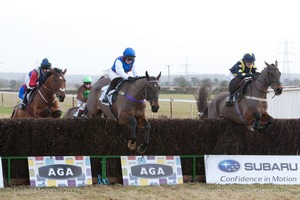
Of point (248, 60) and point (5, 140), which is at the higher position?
point (248, 60)

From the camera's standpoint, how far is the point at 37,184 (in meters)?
7.94

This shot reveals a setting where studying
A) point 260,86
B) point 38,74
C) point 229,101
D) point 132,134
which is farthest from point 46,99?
point 260,86

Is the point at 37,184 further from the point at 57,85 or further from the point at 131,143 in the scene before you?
the point at 57,85

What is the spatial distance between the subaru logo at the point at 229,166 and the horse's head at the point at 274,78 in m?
1.65

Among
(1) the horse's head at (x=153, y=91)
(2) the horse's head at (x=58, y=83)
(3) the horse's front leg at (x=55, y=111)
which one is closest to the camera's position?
(1) the horse's head at (x=153, y=91)

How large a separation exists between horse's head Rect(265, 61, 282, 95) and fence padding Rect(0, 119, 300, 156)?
2.41 ft

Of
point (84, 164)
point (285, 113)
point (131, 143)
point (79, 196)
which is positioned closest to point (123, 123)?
point (131, 143)

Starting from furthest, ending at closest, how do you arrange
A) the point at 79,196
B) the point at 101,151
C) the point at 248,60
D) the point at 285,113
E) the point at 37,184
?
the point at 285,113 → the point at 248,60 → the point at 101,151 → the point at 37,184 → the point at 79,196

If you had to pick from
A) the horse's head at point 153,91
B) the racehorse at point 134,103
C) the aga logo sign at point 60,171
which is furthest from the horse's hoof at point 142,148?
the aga logo sign at point 60,171

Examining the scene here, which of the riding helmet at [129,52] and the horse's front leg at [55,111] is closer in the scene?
the riding helmet at [129,52]

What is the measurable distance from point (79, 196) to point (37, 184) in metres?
1.00

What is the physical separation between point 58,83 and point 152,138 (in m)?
2.54

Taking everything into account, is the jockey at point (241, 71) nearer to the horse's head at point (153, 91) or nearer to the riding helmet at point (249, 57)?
the riding helmet at point (249, 57)

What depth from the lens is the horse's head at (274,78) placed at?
9106 mm
